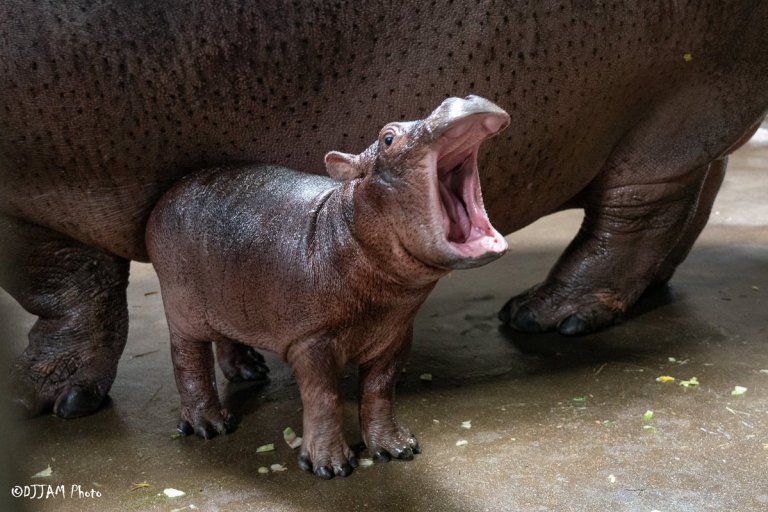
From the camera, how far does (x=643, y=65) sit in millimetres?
3295

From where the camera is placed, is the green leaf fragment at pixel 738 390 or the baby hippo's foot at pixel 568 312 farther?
the baby hippo's foot at pixel 568 312

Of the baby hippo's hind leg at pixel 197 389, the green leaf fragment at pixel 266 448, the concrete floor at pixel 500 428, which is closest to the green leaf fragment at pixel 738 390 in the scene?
the concrete floor at pixel 500 428

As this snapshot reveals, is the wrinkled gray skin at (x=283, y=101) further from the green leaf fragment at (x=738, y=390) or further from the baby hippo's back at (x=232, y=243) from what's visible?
the green leaf fragment at (x=738, y=390)

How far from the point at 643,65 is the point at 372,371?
1.45m

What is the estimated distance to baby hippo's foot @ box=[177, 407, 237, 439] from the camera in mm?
2982

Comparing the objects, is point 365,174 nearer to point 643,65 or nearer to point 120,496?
point 120,496

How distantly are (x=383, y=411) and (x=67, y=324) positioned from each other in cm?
119

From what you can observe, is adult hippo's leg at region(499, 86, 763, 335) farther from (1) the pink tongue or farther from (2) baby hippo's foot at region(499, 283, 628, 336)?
(1) the pink tongue

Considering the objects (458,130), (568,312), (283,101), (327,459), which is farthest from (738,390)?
(283,101)

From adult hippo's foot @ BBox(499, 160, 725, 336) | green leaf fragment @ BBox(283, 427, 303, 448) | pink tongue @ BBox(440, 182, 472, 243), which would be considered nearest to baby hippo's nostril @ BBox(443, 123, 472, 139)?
pink tongue @ BBox(440, 182, 472, 243)

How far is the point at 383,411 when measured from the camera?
111 inches

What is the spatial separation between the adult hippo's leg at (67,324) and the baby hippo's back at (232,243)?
0.41m

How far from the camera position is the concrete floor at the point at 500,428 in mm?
2604

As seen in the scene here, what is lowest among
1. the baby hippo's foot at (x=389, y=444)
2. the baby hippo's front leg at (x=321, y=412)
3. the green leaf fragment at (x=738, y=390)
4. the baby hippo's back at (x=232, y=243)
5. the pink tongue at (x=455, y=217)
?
the green leaf fragment at (x=738, y=390)
